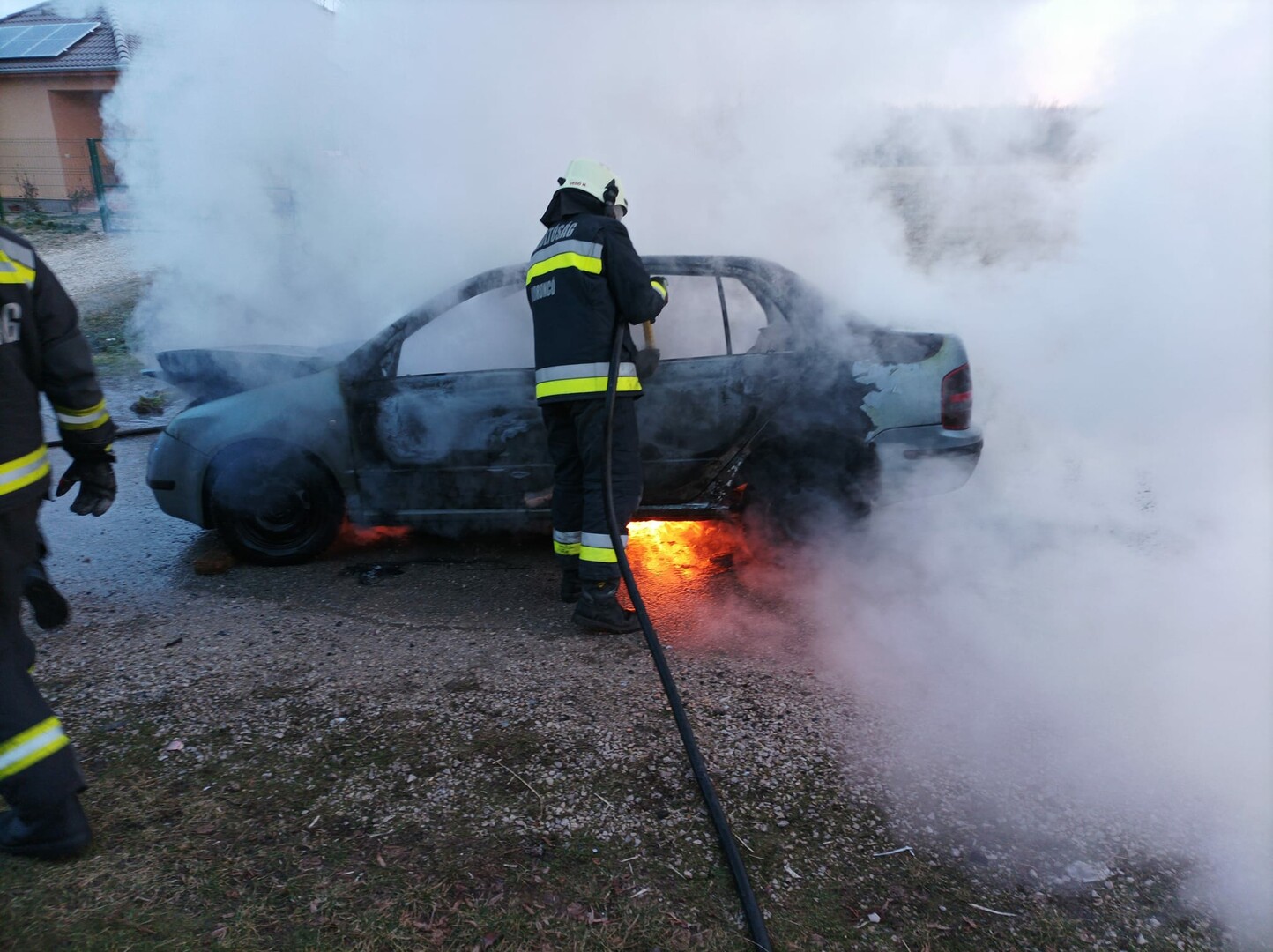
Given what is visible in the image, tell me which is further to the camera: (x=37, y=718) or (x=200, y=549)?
(x=200, y=549)

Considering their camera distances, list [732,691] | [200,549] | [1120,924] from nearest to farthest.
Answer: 1. [1120,924]
2. [732,691]
3. [200,549]

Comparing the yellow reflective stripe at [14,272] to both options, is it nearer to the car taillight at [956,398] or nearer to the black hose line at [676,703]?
the black hose line at [676,703]

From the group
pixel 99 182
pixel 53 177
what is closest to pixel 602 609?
pixel 99 182

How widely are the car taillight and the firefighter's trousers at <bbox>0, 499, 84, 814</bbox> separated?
11.4ft

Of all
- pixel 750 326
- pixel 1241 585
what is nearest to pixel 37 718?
pixel 750 326

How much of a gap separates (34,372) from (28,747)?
1.04 m

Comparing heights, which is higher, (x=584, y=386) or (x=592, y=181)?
(x=592, y=181)

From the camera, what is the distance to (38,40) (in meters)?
9.31

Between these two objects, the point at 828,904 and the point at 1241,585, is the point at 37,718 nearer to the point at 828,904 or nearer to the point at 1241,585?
the point at 828,904

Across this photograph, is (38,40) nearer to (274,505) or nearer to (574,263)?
(274,505)

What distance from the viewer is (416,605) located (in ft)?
12.2

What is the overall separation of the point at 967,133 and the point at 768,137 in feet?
5.21

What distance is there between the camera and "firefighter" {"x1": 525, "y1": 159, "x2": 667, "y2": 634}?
3.25m

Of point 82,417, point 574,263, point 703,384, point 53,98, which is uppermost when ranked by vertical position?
point 53,98
